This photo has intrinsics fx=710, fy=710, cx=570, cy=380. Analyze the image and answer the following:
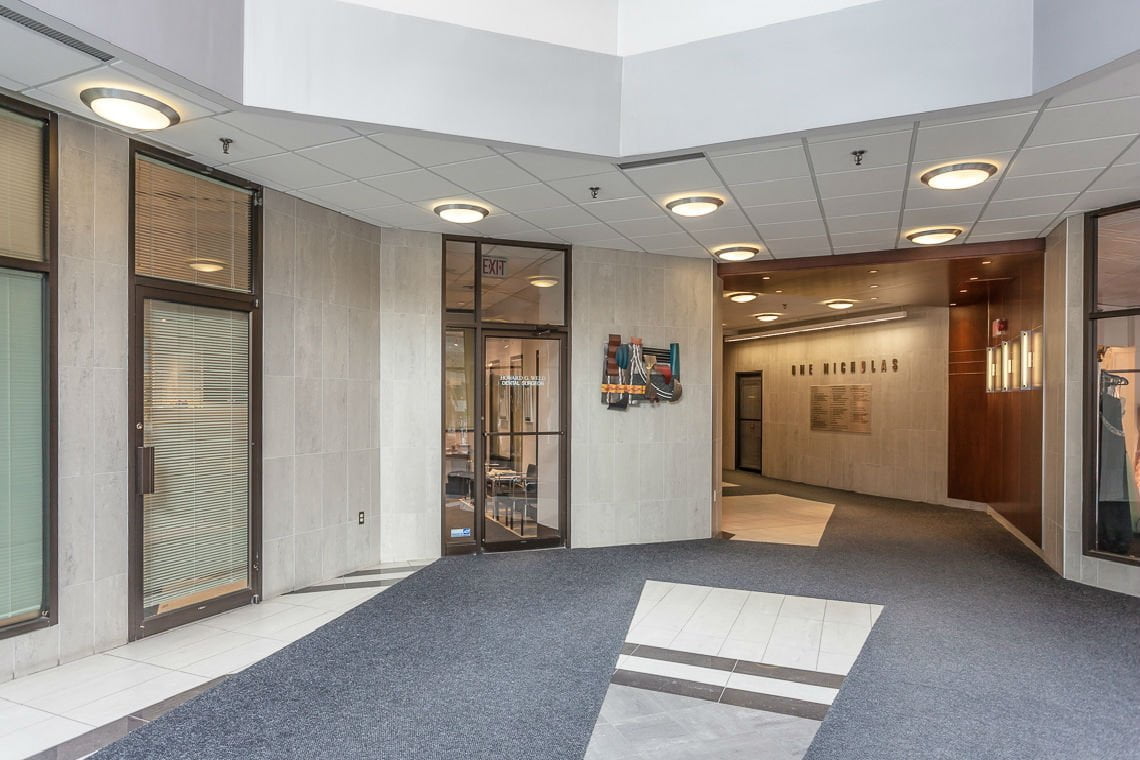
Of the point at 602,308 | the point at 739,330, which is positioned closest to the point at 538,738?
the point at 602,308

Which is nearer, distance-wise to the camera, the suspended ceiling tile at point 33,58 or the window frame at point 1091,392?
the suspended ceiling tile at point 33,58

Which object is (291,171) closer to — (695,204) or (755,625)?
(695,204)

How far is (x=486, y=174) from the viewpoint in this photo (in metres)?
5.53

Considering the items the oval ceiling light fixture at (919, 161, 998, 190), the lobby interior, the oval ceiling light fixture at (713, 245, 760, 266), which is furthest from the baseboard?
the oval ceiling light fixture at (713, 245, 760, 266)

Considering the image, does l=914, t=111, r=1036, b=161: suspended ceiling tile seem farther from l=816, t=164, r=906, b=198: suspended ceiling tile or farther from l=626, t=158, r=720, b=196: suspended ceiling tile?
l=626, t=158, r=720, b=196: suspended ceiling tile

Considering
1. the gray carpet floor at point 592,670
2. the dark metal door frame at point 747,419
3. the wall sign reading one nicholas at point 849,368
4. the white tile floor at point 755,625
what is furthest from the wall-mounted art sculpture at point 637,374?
the dark metal door frame at point 747,419

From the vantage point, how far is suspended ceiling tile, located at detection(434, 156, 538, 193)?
208 inches

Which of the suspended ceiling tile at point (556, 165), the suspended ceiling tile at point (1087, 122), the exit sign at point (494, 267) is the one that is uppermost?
the suspended ceiling tile at point (556, 165)

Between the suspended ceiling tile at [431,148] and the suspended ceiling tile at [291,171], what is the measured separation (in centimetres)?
79

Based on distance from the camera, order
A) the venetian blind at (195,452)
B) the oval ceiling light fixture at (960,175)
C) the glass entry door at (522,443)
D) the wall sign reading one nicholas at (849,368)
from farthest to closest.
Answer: the wall sign reading one nicholas at (849,368) → the glass entry door at (522,443) → the oval ceiling light fixture at (960,175) → the venetian blind at (195,452)

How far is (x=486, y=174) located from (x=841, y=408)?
32.9 feet

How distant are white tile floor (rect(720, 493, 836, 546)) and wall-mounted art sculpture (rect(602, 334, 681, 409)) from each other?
207 cm

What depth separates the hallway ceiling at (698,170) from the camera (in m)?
4.14

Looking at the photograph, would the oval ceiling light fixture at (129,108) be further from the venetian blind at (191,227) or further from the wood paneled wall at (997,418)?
the wood paneled wall at (997,418)
